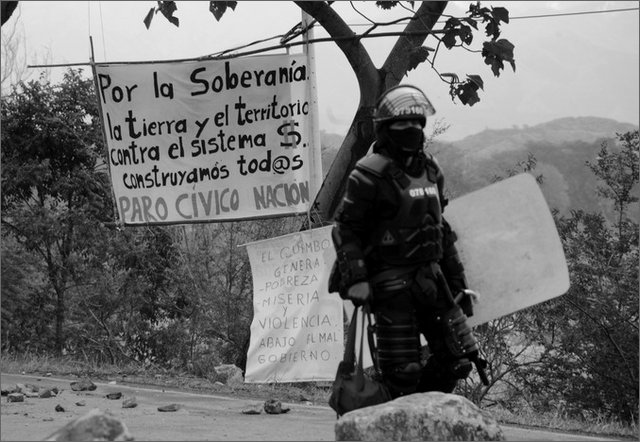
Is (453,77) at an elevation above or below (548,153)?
below

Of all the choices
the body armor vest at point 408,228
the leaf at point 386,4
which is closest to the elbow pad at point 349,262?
the body armor vest at point 408,228

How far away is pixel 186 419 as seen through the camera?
688 cm

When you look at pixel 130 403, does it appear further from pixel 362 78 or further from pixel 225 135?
pixel 362 78

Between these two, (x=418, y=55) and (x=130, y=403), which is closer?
(x=130, y=403)

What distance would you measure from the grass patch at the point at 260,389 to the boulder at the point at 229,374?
0.12 meters

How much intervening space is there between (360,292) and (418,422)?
758 millimetres

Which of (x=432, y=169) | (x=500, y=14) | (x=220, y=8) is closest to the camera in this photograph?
(x=432, y=169)

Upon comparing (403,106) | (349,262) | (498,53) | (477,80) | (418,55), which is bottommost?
(349,262)

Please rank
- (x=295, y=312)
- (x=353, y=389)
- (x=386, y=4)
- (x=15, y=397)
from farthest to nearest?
(x=386, y=4) < (x=295, y=312) < (x=15, y=397) < (x=353, y=389)

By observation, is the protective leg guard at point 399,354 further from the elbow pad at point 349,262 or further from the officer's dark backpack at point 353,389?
the elbow pad at point 349,262

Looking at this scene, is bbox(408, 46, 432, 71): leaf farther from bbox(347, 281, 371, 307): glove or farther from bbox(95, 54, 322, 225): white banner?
bbox(347, 281, 371, 307): glove

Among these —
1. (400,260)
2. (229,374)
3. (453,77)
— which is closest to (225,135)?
(453,77)

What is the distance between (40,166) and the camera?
14.0 meters

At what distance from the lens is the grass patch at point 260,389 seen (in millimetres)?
7598
